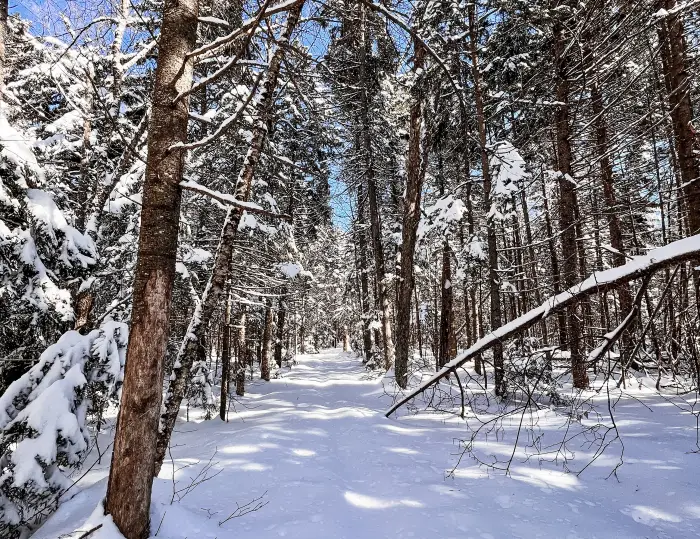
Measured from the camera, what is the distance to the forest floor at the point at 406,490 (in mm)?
3432

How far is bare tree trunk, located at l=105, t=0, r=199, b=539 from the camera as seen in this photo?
277 centimetres

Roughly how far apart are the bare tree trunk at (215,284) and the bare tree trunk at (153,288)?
1.44m

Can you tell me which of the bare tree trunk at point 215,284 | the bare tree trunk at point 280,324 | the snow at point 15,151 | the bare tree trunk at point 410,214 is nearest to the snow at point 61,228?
the snow at point 15,151

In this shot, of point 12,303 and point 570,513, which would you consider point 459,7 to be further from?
point 12,303

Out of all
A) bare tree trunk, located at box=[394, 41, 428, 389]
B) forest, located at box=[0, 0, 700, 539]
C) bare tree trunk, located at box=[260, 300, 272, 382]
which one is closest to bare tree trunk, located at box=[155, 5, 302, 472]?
forest, located at box=[0, 0, 700, 539]

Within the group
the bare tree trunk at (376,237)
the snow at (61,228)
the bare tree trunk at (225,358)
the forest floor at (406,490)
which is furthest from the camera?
the bare tree trunk at (376,237)

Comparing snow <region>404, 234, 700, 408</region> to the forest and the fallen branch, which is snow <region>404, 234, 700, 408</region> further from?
the fallen branch

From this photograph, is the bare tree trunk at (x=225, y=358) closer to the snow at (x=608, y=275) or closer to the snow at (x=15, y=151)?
the snow at (x=15, y=151)

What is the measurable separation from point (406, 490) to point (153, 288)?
3.70 meters

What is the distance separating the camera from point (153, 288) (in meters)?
2.94

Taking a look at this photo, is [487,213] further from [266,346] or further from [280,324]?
[280,324]

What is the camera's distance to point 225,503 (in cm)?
411

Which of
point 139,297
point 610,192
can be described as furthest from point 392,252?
point 139,297

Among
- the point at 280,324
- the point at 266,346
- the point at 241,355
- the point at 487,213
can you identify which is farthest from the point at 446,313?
the point at 280,324
